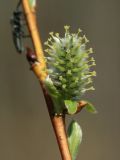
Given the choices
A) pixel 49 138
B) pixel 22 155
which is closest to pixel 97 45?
pixel 49 138

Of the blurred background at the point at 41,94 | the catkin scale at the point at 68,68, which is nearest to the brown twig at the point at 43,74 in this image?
the catkin scale at the point at 68,68

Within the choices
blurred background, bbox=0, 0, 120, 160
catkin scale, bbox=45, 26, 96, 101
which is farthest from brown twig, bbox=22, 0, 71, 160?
blurred background, bbox=0, 0, 120, 160

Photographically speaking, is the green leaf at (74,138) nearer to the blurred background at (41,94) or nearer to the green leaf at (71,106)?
the green leaf at (71,106)

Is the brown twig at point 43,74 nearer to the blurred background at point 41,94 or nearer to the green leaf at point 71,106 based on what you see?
the green leaf at point 71,106

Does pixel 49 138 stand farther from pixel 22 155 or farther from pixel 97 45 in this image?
pixel 97 45

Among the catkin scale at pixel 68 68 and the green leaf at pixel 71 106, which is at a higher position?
the catkin scale at pixel 68 68

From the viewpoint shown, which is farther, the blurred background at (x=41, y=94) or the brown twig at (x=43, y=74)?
the blurred background at (x=41, y=94)

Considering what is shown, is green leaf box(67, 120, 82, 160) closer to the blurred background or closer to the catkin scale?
the catkin scale

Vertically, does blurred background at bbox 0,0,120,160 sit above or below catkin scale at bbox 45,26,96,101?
below

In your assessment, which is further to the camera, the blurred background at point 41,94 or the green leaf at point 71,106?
the blurred background at point 41,94

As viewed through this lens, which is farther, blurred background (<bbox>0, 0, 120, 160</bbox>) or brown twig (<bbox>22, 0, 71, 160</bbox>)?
blurred background (<bbox>0, 0, 120, 160</bbox>)
